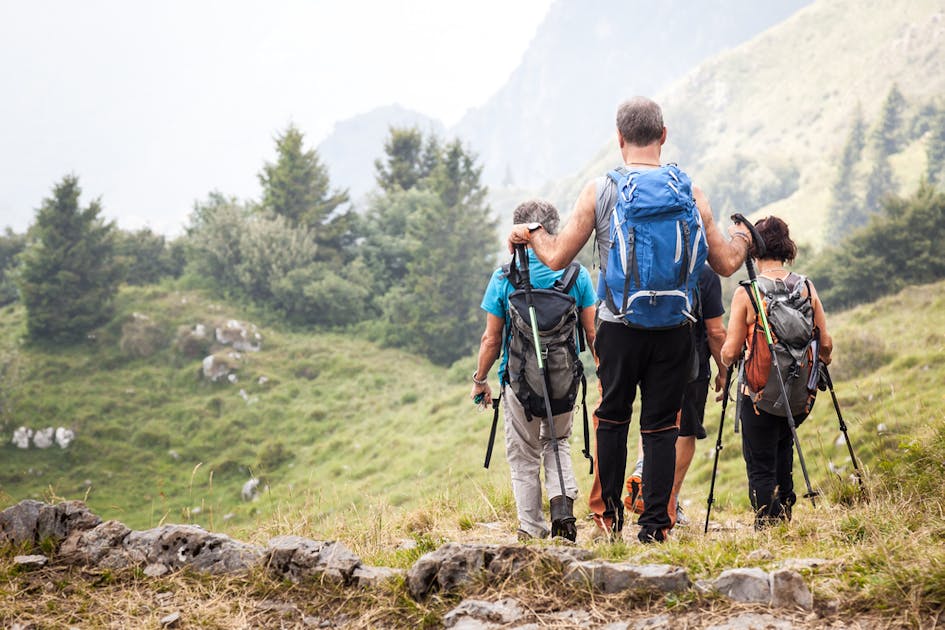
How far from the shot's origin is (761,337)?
385 cm

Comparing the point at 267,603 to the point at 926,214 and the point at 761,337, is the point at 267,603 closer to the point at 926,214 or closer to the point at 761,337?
the point at 761,337

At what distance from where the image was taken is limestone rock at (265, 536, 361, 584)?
125 inches

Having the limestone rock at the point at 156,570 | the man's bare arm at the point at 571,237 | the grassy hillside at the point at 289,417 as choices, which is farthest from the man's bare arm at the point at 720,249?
the limestone rock at the point at 156,570

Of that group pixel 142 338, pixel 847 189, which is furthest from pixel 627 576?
pixel 847 189

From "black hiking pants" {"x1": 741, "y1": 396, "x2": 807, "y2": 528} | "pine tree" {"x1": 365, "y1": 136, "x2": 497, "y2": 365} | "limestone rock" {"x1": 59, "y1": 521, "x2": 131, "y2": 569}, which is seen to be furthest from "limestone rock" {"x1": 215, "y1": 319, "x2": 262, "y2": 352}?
"black hiking pants" {"x1": 741, "y1": 396, "x2": 807, "y2": 528}

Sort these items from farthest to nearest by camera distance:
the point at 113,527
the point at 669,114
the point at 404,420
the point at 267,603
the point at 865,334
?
the point at 669,114, the point at 404,420, the point at 865,334, the point at 113,527, the point at 267,603

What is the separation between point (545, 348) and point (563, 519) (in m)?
1.02

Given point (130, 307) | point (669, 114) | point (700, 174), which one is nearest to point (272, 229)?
point (130, 307)

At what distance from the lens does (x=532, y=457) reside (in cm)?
413

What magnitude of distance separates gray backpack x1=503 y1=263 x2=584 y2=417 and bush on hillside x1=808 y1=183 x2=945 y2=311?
76.8 feet

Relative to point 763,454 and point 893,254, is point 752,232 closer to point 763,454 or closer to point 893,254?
point 763,454

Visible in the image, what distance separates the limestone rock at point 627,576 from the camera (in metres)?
2.64

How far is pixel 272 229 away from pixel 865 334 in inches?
1026

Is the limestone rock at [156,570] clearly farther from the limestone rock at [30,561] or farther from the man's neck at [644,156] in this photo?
the man's neck at [644,156]
